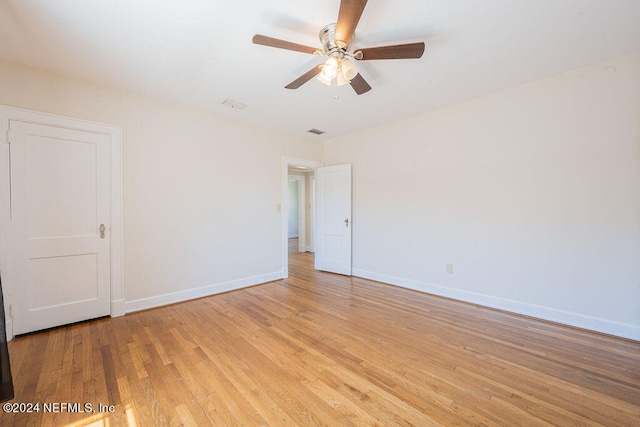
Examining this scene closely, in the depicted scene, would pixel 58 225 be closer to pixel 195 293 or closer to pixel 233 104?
pixel 195 293

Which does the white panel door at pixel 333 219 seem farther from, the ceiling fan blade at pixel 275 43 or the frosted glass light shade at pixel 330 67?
the ceiling fan blade at pixel 275 43

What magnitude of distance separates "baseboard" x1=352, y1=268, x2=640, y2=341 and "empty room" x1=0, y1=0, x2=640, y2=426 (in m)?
0.02

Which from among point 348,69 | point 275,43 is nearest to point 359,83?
point 348,69

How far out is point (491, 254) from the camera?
10.6 feet

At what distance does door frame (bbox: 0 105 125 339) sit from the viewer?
2.42 meters

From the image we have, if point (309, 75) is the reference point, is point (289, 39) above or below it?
above

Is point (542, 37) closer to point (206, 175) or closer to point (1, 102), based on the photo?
point (206, 175)

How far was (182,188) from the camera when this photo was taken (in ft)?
11.3

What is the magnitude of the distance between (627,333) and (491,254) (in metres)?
1.27

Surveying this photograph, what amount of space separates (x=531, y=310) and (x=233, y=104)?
441cm

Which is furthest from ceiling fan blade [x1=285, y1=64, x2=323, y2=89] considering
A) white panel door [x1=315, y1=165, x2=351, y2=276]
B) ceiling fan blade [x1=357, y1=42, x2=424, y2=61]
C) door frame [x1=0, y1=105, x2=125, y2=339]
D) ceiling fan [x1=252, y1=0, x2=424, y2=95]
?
white panel door [x1=315, y1=165, x2=351, y2=276]

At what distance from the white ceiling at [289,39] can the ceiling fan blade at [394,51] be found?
218 millimetres

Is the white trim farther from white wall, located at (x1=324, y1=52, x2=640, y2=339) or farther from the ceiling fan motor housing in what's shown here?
the ceiling fan motor housing

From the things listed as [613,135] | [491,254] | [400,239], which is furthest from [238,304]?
[613,135]
